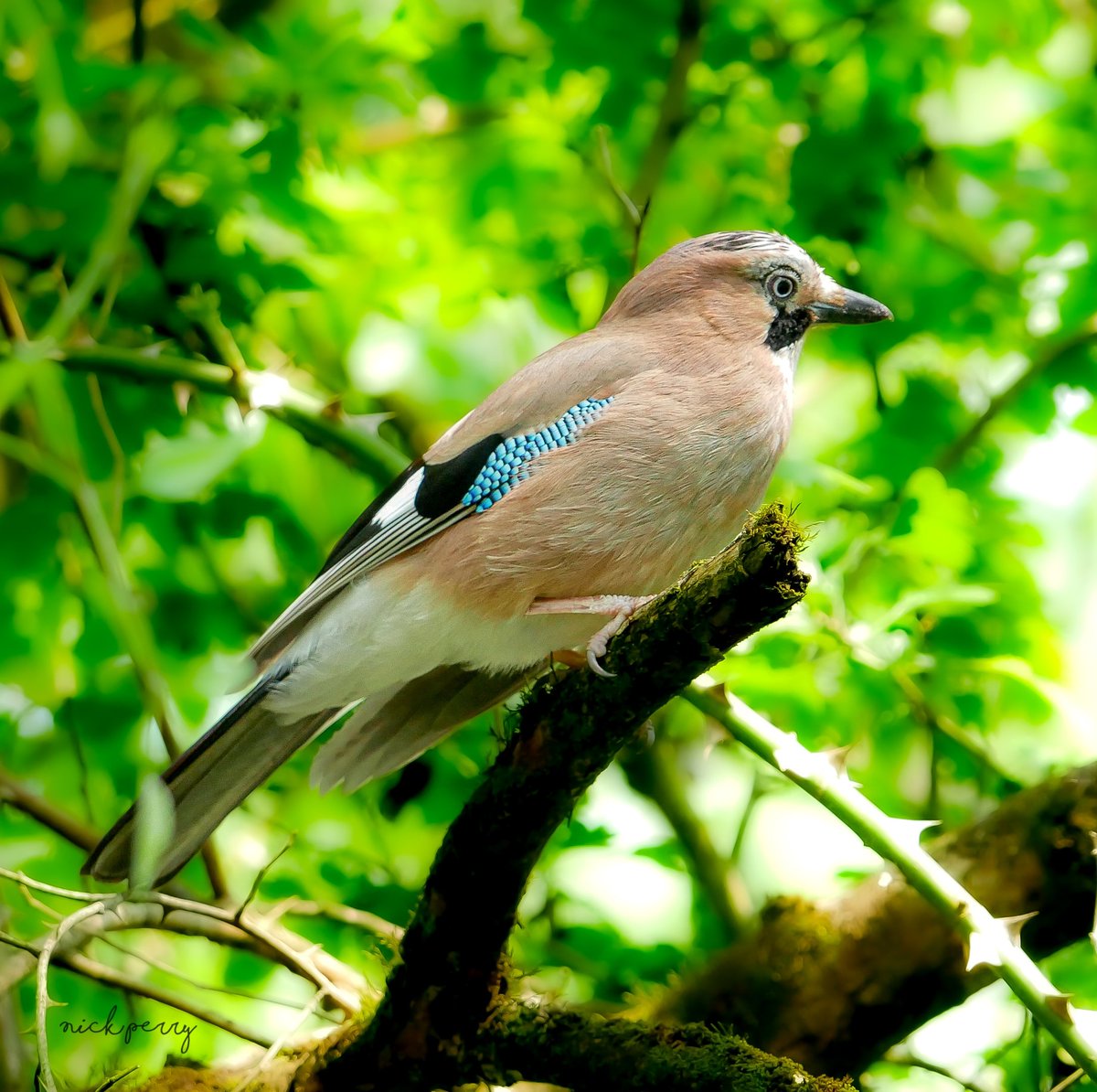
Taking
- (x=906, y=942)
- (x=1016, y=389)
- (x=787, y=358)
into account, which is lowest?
(x=906, y=942)

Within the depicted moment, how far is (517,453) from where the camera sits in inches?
125

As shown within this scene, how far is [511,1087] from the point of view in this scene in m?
2.82

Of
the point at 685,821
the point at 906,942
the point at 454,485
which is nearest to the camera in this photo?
the point at 906,942

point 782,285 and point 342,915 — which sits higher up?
point 782,285

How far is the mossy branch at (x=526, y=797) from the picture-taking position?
198 cm

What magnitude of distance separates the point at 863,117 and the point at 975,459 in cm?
95

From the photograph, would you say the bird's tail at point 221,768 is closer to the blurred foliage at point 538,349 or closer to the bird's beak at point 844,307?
the blurred foliage at point 538,349

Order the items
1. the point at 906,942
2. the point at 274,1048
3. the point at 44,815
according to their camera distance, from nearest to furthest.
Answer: the point at 274,1048
the point at 906,942
the point at 44,815

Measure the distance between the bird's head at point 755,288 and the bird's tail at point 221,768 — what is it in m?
1.43

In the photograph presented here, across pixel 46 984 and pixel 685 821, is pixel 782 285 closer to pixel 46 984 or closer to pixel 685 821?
pixel 685 821

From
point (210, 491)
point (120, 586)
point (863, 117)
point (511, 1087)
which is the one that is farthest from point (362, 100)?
point (511, 1087)

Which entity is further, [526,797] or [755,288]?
[755,288]

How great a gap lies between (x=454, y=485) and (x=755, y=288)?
0.99 metres

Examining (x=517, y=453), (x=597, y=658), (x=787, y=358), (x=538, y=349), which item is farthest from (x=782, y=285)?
(x=597, y=658)
